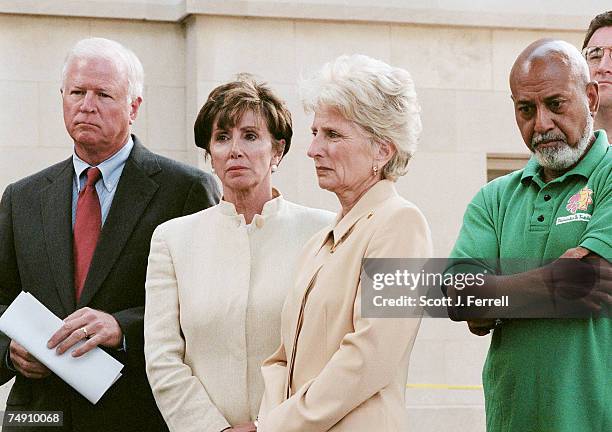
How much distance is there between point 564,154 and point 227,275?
124 centimetres

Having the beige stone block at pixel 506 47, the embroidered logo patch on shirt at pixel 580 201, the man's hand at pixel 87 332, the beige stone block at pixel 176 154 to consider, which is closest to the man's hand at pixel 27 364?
the man's hand at pixel 87 332

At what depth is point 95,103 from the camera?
470 centimetres

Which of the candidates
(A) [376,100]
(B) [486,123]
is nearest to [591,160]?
(A) [376,100]

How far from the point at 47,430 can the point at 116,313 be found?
0.50 metres

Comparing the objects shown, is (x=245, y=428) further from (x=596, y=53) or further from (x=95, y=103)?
(x=596, y=53)

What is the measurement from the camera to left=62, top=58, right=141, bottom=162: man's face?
4.70 m

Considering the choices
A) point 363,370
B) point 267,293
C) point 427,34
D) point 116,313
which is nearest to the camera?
point 363,370

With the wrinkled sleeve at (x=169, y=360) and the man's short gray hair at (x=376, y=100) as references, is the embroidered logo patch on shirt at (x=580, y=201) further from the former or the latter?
the wrinkled sleeve at (x=169, y=360)

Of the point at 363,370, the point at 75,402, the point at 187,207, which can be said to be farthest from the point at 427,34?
the point at 363,370

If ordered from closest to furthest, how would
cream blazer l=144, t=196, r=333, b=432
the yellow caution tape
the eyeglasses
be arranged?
cream blazer l=144, t=196, r=333, b=432
the eyeglasses
the yellow caution tape

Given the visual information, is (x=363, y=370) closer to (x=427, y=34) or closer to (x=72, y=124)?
(x=72, y=124)

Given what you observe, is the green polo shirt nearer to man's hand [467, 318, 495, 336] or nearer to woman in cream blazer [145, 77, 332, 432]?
man's hand [467, 318, 495, 336]

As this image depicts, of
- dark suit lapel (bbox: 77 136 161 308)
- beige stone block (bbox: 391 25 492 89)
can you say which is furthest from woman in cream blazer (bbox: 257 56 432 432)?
beige stone block (bbox: 391 25 492 89)

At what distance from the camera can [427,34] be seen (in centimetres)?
879
